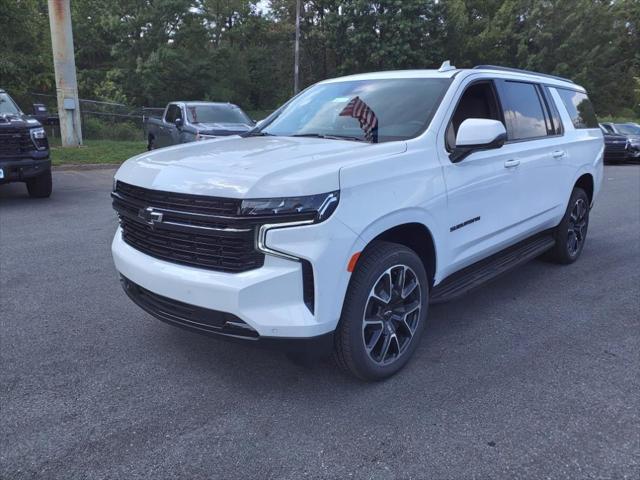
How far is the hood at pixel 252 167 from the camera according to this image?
259 cm

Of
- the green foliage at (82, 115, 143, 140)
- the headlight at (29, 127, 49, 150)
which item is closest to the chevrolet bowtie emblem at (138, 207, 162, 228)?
the headlight at (29, 127, 49, 150)

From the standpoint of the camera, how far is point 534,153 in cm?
451

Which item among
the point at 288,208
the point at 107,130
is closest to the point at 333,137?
the point at 288,208

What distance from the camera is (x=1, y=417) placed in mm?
2793

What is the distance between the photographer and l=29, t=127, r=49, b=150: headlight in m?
8.45

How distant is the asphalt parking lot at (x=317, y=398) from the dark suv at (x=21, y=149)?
172 inches

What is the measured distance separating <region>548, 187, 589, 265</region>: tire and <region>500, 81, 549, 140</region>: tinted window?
3.33 ft

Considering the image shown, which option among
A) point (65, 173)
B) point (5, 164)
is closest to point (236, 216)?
point (5, 164)

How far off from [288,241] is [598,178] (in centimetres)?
483

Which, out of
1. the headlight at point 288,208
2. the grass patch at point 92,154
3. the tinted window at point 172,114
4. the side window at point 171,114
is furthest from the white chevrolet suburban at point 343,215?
the grass patch at point 92,154

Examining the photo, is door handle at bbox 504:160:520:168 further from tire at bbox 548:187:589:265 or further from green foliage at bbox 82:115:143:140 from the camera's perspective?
green foliage at bbox 82:115:143:140

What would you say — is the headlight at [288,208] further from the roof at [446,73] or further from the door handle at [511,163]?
the door handle at [511,163]

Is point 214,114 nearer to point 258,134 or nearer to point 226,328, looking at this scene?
point 258,134

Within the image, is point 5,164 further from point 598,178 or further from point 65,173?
point 598,178
